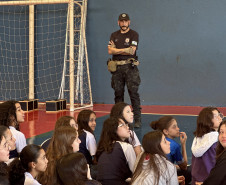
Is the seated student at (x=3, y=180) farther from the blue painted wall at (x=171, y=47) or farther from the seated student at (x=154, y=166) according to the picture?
the blue painted wall at (x=171, y=47)

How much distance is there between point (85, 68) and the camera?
8.76 m

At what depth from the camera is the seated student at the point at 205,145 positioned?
2752mm

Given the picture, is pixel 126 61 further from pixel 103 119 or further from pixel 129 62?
pixel 103 119

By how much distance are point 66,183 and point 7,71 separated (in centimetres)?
793

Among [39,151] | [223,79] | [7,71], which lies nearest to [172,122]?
[39,151]

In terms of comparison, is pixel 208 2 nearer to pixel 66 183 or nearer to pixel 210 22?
pixel 210 22

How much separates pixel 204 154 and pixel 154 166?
0.71 meters

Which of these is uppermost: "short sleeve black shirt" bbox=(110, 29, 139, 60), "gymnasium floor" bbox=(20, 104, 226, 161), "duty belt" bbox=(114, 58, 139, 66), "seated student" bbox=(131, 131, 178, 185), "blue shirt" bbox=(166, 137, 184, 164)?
"short sleeve black shirt" bbox=(110, 29, 139, 60)

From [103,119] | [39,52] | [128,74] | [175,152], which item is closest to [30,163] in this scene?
[175,152]

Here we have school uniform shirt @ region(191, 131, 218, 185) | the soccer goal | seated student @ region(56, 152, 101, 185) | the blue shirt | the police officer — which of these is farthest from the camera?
the soccer goal

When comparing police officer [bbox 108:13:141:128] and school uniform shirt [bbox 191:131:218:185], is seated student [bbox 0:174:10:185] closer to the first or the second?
school uniform shirt [bbox 191:131:218:185]

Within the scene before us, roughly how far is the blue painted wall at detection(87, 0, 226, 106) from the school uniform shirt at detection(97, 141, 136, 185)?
581 centimetres

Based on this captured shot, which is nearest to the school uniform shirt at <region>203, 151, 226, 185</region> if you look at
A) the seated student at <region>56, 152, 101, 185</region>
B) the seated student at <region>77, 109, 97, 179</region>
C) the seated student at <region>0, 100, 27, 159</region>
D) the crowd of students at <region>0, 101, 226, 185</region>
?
the crowd of students at <region>0, 101, 226, 185</region>

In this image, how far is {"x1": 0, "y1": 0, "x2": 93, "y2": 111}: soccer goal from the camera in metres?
8.66
